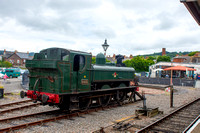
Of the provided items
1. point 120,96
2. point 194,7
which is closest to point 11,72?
point 120,96

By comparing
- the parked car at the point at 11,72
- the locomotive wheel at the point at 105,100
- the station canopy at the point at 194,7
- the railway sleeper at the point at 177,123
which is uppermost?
the station canopy at the point at 194,7

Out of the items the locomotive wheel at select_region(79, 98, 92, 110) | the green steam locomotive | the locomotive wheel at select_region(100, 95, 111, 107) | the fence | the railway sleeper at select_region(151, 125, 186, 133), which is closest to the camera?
the railway sleeper at select_region(151, 125, 186, 133)

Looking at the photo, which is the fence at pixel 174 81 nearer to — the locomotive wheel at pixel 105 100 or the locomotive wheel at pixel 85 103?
the locomotive wheel at pixel 105 100

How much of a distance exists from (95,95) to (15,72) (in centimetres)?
3228

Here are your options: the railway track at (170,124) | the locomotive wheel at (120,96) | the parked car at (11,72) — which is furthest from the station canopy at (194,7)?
the parked car at (11,72)

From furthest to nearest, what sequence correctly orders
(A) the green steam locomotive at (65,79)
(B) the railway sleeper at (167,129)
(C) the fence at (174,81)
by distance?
(C) the fence at (174,81)
(A) the green steam locomotive at (65,79)
(B) the railway sleeper at (167,129)

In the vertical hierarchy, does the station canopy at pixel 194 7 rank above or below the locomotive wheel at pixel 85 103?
above

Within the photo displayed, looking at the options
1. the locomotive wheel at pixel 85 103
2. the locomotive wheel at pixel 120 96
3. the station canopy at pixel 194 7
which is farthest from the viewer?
the locomotive wheel at pixel 120 96

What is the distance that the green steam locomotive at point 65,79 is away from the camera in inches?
324

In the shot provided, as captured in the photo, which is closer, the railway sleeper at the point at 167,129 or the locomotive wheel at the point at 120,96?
the railway sleeper at the point at 167,129

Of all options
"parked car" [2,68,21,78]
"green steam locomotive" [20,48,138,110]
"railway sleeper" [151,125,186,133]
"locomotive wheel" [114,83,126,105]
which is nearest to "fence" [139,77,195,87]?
"locomotive wheel" [114,83,126,105]

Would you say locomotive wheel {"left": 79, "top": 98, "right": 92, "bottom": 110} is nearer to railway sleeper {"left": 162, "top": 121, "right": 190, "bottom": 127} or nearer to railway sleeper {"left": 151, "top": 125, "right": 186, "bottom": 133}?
railway sleeper {"left": 151, "top": 125, "right": 186, "bottom": 133}

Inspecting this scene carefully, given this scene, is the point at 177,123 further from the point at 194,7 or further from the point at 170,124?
the point at 194,7

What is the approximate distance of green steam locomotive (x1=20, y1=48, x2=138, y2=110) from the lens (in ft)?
27.0
